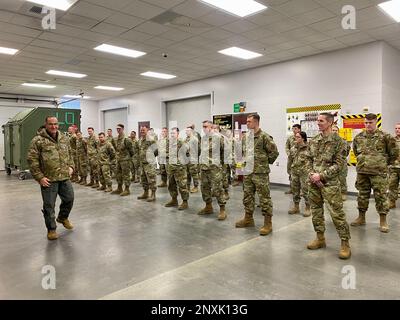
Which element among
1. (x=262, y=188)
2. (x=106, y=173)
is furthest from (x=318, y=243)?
(x=106, y=173)

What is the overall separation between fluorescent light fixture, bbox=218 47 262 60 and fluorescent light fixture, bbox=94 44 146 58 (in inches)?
78.7

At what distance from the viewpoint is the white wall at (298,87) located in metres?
6.22

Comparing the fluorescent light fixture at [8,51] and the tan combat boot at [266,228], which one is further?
the fluorescent light fixture at [8,51]

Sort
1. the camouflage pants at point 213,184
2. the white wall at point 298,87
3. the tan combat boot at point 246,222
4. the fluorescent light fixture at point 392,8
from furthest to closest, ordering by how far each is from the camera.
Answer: the white wall at point 298,87
the camouflage pants at point 213,184
the fluorescent light fixture at point 392,8
the tan combat boot at point 246,222

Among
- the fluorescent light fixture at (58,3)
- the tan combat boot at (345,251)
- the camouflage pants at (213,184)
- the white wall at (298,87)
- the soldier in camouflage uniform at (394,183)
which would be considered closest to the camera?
the tan combat boot at (345,251)

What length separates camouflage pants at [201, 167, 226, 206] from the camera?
180 inches

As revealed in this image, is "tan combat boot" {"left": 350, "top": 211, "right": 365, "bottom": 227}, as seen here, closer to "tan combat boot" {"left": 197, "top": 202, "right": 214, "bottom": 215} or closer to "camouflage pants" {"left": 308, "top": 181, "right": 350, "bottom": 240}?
"camouflage pants" {"left": 308, "top": 181, "right": 350, "bottom": 240}

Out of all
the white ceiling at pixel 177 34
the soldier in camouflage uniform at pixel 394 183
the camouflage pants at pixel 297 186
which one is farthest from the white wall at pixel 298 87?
the camouflage pants at pixel 297 186

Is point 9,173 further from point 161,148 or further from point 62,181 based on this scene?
point 62,181

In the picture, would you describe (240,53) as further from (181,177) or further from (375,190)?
(375,190)

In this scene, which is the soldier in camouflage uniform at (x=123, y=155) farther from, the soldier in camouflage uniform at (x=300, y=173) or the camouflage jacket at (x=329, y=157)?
the camouflage jacket at (x=329, y=157)

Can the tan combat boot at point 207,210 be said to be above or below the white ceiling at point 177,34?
below

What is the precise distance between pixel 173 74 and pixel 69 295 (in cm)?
787
